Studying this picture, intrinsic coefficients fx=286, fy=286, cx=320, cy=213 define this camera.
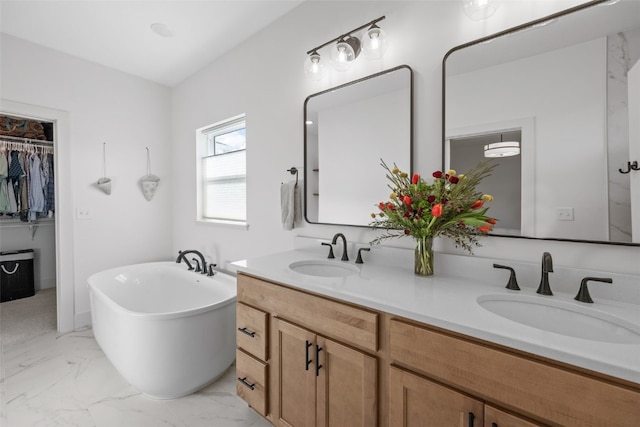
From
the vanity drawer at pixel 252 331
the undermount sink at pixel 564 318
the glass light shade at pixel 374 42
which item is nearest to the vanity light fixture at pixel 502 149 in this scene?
the undermount sink at pixel 564 318

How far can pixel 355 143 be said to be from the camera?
5.80 feet

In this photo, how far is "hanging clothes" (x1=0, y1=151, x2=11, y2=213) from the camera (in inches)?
135

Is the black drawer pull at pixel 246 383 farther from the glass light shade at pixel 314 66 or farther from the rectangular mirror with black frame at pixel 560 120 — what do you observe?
the glass light shade at pixel 314 66

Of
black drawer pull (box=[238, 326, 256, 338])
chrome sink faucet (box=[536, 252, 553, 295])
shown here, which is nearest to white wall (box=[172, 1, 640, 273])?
chrome sink faucet (box=[536, 252, 553, 295])

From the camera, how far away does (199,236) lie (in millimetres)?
3070

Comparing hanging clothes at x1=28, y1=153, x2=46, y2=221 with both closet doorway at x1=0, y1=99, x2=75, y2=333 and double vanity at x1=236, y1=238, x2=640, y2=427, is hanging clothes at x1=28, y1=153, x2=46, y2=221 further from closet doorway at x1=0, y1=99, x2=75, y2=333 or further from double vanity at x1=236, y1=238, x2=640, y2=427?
double vanity at x1=236, y1=238, x2=640, y2=427

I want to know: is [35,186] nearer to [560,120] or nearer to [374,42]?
[374,42]

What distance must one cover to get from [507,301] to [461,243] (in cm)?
29

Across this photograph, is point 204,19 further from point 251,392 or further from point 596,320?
point 596,320

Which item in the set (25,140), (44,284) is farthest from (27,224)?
(25,140)

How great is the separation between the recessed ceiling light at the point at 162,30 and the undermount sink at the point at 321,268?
7.17 feet

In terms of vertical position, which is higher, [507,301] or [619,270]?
[619,270]

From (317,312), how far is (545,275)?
875 millimetres

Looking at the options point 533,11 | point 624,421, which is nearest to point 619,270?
point 624,421
